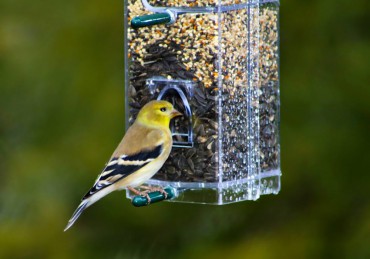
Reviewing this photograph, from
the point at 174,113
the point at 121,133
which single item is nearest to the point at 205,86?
the point at 174,113

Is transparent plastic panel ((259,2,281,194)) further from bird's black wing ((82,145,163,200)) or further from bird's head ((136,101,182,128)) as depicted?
bird's black wing ((82,145,163,200))

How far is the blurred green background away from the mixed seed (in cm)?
203

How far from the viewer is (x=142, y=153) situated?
18.2 feet

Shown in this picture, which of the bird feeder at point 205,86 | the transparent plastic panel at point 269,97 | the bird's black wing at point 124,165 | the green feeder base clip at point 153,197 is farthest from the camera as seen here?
the transparent plastic panel at point 269,97

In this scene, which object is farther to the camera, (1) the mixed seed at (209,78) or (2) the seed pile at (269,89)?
(2) the seed pile at (269,89)

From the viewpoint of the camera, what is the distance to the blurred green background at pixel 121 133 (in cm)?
817

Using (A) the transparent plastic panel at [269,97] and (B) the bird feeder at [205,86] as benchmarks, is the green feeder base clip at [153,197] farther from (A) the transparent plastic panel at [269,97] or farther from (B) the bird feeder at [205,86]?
(A) the transparent plastic panel at [269,97]

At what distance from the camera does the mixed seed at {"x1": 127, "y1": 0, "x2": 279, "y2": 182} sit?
5.71m

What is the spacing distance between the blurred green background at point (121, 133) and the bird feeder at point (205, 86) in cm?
201

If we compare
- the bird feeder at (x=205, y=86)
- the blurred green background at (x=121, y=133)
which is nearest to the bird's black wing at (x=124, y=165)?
the bird feeder at (x=205, y=86)

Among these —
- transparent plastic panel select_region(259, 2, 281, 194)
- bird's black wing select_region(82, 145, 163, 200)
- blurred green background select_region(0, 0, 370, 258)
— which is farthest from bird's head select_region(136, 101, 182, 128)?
blurred green background select_region(0, 0, 370, 258)

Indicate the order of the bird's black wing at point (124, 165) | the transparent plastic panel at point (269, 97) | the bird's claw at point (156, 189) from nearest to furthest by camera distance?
the bird's black wing at point (124, 165), the bird's claw at point (156, 189), the transparent plastic panel at point (269, 97)

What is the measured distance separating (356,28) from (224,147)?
9.07ft

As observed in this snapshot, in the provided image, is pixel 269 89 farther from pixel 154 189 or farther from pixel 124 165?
pixel 124 165
